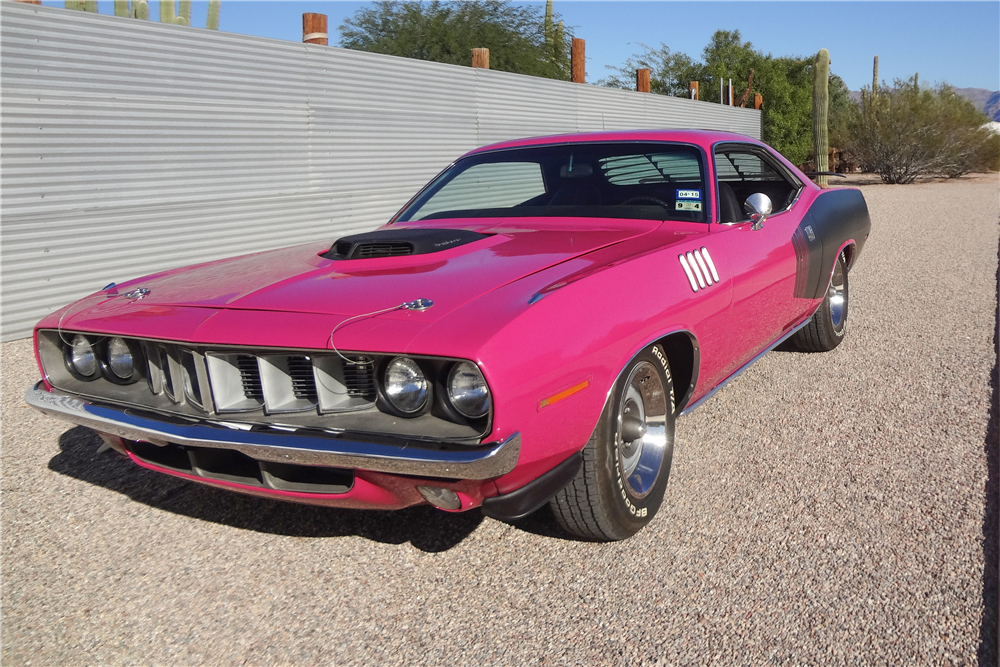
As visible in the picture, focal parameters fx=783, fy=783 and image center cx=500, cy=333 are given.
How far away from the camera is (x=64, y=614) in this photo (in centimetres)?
236

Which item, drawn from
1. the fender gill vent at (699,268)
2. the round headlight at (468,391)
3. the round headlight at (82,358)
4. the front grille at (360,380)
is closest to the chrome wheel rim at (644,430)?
the fender gill vent at (699,268)

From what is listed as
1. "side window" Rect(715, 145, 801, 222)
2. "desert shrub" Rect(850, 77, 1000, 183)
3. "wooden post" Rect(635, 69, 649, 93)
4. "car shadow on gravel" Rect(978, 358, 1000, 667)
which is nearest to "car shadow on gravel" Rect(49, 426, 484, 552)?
"car shadow on gravel" Rect(978, 358, 1000, 667)

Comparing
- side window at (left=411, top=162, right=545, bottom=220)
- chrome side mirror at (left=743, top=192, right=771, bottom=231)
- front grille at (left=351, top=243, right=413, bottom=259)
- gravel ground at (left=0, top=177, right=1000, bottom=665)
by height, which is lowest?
gravel ground at (left=0, top=177, right=1000, bottom=665)

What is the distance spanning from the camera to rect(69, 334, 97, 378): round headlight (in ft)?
9.02

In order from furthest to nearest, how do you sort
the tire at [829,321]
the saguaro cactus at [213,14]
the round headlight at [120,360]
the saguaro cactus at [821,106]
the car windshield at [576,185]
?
the saguaro cactus at [821,106] < the saguaro cactus at [213,14] < the tire at [829,321] < the car windshield at [576,185] < the round headlight at [120,360]

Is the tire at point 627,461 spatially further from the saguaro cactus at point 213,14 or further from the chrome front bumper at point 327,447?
the saguaro cactus at point 213,14

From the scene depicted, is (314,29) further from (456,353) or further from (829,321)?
(456,353)

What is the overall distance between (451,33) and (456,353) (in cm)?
1594

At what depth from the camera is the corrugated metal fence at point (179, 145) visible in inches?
239

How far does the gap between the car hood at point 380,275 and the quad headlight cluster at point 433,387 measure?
0.53 ft

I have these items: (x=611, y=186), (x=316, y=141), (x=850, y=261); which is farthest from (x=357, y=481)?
(x=316, y=141)

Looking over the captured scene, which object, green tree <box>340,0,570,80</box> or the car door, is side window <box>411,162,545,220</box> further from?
green tree <box>340,0,570,80</box>

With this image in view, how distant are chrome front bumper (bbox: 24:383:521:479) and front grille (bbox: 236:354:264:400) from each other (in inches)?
4.9

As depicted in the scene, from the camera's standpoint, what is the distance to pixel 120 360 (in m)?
2.65
